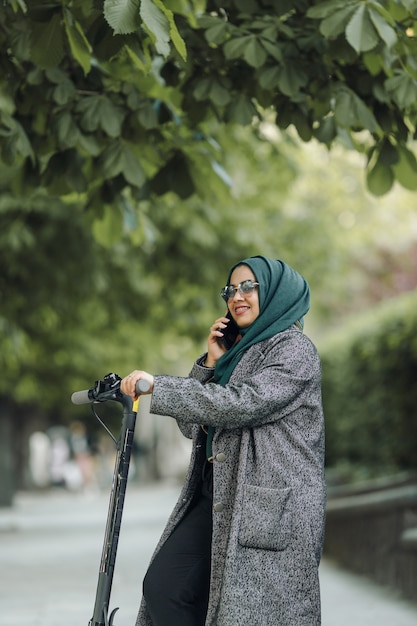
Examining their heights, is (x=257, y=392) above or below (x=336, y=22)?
below

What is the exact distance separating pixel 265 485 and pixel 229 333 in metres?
0.74

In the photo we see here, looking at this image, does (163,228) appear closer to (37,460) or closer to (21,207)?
(21,207)

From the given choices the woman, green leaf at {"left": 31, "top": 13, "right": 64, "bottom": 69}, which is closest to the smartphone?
the woman

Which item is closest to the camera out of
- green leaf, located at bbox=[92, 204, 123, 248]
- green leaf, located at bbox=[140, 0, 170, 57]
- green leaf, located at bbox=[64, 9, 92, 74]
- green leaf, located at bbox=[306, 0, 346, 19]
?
green leaf, located at bbox=[140, 0, 170, 57]

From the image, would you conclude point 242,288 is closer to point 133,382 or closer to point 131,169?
point 133,382

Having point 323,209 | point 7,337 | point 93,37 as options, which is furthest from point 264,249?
point 93,37

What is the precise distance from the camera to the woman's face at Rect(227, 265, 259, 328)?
4.57 m

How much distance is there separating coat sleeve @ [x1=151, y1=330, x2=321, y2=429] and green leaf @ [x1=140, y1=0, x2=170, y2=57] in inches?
42.8

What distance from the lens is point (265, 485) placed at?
4398mm

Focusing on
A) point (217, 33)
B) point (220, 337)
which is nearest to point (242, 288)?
point (220, 337)

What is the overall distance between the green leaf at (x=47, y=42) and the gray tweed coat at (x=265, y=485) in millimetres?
1716

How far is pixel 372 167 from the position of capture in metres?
6.79

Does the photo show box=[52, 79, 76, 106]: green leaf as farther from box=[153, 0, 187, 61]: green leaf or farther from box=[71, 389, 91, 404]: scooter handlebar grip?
box=[71, 389, 91, 404]: scooter handlebar grip

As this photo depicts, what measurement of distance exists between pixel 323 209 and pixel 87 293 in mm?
8360
